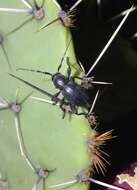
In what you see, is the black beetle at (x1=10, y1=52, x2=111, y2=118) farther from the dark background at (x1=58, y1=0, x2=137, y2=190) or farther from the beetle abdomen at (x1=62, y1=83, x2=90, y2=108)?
the dark background at (x1=58, y1=0, x2=137, y2=190)

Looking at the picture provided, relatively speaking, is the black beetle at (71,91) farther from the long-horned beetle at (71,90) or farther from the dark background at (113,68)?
the dark background at (113,68)

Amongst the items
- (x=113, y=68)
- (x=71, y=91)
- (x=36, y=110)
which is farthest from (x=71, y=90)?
(x=113, y=68)

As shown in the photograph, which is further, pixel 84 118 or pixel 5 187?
pixel 5 187

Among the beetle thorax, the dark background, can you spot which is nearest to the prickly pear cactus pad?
the beetle thorax

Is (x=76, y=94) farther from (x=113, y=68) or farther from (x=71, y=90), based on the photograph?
(x=113, y=68)

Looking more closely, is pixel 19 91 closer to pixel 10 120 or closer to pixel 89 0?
pixel 10 120

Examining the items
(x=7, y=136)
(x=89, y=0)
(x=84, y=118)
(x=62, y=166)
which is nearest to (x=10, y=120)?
(x=7, y=136)

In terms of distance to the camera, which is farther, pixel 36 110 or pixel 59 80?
pixel 36 110
